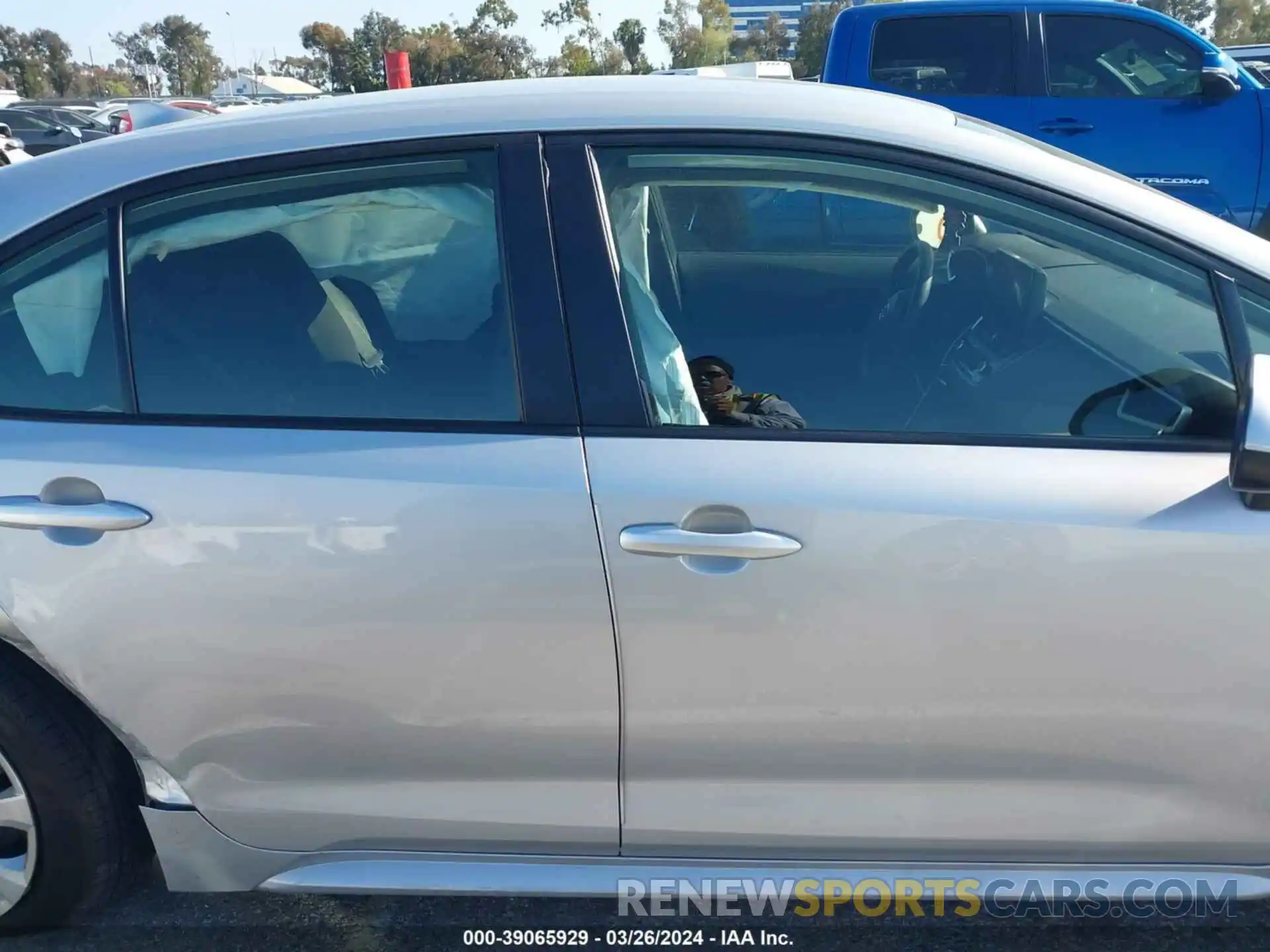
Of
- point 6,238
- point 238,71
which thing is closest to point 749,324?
point 6,238

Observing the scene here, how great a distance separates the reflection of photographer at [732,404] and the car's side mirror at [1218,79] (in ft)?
19.3

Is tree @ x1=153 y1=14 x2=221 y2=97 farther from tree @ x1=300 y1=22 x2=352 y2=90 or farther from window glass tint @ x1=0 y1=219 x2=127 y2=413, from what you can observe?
window glass tint @ x1=0 y1=219 x2=127 y2=413

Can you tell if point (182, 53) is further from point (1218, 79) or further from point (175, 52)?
point (1218, 79)

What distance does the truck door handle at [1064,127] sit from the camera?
21.7 ft

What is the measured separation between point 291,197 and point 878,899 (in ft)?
5.36

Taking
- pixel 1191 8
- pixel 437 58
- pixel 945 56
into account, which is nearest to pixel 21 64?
pixel 437 58

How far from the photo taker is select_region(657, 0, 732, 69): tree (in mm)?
40500

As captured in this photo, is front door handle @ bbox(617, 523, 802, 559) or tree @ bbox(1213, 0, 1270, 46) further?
tree @ bbox(1213, 0, 1270, 46)

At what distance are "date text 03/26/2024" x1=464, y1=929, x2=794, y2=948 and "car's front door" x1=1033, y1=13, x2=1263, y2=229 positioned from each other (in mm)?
5706

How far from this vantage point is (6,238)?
1892 millimetres

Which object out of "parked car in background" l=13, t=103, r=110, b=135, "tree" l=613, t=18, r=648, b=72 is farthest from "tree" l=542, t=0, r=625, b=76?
"parked car in background" l=13, t=103, r=110, b=135

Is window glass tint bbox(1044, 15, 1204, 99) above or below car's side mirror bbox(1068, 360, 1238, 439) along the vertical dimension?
above

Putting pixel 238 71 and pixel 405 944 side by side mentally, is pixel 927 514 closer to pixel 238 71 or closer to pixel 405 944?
pixel 405 944

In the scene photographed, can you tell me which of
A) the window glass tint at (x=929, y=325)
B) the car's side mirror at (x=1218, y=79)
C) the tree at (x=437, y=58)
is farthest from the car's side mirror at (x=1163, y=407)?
the tree at (x=437, y=58)
